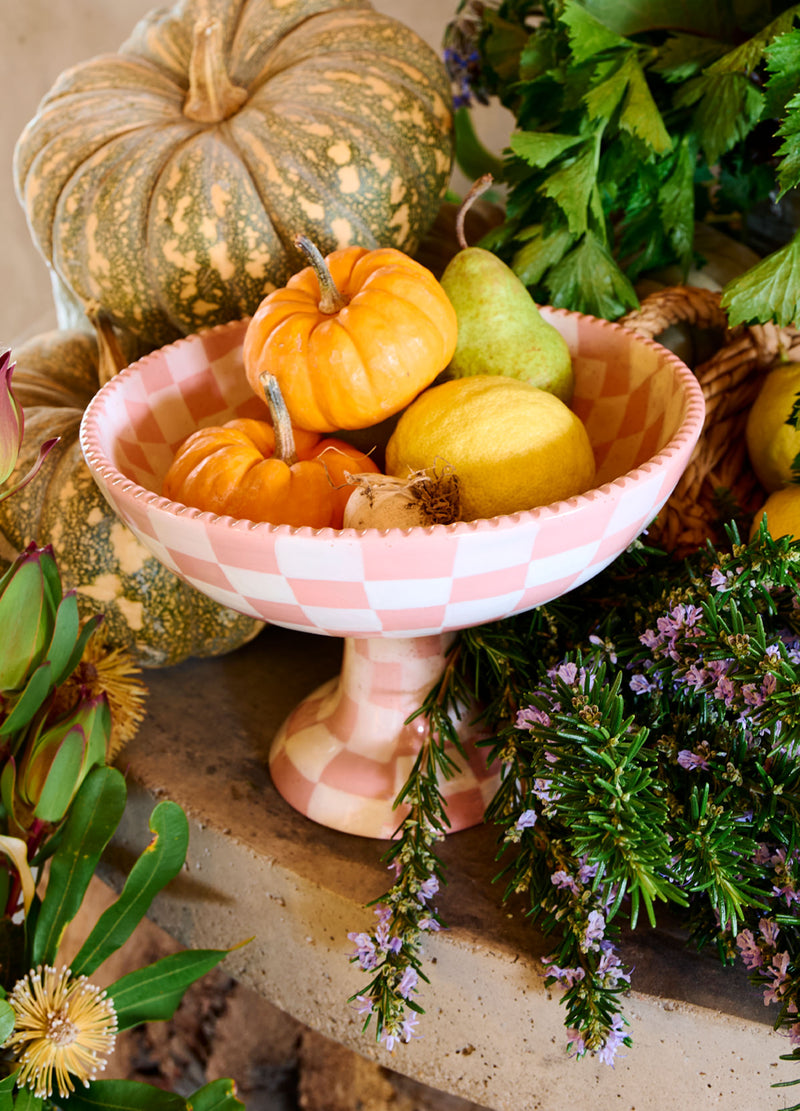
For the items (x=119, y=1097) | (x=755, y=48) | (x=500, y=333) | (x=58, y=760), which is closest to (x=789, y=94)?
(x=755, y=48)

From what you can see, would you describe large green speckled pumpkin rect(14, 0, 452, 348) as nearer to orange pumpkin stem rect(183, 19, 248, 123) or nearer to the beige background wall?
orange pumpkin stem rect(183, 19, 248, 123)

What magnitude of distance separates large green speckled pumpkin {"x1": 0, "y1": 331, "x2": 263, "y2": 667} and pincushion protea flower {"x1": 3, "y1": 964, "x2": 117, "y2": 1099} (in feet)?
0.85

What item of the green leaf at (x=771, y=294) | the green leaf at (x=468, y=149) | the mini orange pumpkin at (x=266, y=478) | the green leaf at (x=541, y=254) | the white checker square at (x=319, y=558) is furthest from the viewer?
the green leaf at (x=468, y=149)

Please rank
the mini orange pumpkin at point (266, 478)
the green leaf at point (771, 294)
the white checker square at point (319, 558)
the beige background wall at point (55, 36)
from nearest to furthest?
the white checker square at point (319, 558) < the mini orange pumpkin at point (266, 478) < the green leaf at point (771, 294) < the beige background wall at point (55, 36)

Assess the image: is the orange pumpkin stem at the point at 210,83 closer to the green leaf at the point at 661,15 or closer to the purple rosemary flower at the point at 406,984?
the green leaf at the point at 661,15

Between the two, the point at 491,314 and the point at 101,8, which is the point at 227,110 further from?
the point at 101,8

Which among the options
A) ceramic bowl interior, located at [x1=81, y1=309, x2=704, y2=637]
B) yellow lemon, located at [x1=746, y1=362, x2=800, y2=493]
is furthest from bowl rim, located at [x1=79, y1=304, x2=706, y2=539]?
yellow lemon, located at [x1=746, y1=362, x2=800, y2=493]

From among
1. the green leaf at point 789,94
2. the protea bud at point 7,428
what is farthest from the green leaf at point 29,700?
A: the green leaf at point 789,94

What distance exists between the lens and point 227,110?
76cm

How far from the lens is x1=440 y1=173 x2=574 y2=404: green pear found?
55cm

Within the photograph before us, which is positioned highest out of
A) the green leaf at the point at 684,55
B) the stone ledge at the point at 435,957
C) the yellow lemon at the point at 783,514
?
the green leaf at the point at 684,55

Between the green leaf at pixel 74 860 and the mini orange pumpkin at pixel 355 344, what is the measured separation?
0.26 metres

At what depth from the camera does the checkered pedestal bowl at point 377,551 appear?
39 cm

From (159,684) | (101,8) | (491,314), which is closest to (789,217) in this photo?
(491,314)
